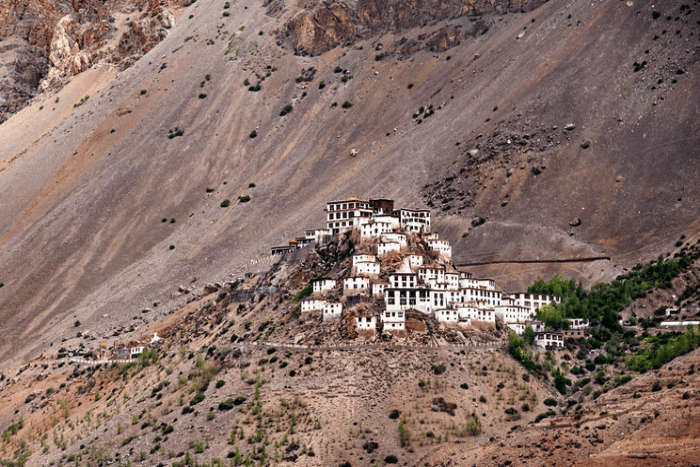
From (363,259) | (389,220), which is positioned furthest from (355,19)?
(363,259)

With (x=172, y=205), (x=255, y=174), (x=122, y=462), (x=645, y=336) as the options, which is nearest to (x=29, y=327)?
(x=172, y=205)

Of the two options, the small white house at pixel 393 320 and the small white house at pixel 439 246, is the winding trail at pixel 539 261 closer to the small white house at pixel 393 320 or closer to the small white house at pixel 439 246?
the small white house at pixel 439 246

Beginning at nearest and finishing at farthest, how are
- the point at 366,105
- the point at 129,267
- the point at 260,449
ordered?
the point at 260,449 < the point at 129,267 < the point at 366,105

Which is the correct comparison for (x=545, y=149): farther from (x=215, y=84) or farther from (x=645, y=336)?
(x=215, y=84)

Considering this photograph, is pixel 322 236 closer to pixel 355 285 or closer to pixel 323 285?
pixel 323 285

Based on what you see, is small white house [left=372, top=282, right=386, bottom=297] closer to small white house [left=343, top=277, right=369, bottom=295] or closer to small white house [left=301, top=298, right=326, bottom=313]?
small white house [left=343, top=277, right=369, bottom=295]

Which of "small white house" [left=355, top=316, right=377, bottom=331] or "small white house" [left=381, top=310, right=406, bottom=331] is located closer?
"small white house" [left=381, top=310, right=406, bottom=331]

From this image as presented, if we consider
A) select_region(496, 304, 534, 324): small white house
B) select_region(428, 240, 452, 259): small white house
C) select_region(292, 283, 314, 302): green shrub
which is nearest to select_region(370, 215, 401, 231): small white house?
select_region(428, 240, 452, 259): small white house
